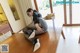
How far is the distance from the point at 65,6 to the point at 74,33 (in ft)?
2.59

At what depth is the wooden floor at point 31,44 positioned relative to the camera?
5.77 ft

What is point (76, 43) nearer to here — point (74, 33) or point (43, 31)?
point (74, 33)

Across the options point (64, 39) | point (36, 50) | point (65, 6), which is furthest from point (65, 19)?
point (36, 50)

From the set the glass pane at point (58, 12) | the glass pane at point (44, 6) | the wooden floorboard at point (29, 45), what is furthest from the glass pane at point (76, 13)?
the wooden floorboard at point (29, 45)

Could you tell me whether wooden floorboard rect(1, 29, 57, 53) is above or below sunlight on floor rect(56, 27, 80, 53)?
above

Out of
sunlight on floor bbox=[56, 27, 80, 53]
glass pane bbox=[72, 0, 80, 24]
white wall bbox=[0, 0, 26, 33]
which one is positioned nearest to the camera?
sunlight on floor bbox=[56, 27, 80, 53]

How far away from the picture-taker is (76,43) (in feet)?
8.32

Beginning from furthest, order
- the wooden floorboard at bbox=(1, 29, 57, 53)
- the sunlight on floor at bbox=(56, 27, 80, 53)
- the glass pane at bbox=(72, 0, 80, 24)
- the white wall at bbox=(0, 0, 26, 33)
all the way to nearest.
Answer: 1. the glass pane at bbox=(72, 0, 80, 24)
2. the white wall at bbox=(0, 0, 26, 33)
3. the sunlight on floor at bbox=(56, 27, 80, 53)
4. the wooden floorboard at bbox=(1, 29, 57, 53)

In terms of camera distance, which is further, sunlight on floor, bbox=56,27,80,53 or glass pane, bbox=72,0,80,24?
glass pane, bbox=72,0,80,24

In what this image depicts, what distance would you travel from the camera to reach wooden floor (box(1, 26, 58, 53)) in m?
1.76

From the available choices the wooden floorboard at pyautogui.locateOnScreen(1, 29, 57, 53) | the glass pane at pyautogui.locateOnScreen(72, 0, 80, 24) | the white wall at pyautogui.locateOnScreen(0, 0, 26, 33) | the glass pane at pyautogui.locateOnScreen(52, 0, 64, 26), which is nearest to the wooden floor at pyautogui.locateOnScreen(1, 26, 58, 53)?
the wooden floorboard at pyautogui.locateOnScreen(1, 29, 57, 53)

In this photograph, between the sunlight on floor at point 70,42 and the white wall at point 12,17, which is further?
the white wall at point 12,17

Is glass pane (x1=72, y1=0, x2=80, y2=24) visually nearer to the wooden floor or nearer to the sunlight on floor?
the sunlight on floor

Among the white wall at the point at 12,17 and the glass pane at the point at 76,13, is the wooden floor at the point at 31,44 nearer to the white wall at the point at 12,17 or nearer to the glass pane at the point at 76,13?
the white wall at the point at 12,17
